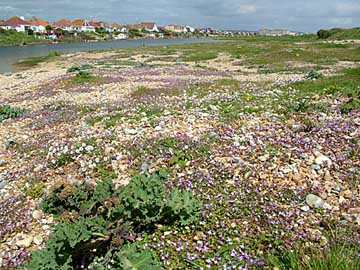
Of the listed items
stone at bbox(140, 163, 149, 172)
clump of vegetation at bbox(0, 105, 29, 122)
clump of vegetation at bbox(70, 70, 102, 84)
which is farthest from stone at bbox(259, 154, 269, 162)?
clump of vegetation at bbox(70, 70, 102, 84)

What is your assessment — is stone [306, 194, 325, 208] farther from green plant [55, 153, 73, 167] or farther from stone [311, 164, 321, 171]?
green plant [55, 153, 73, 167]

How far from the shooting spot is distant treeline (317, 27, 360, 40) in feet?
253

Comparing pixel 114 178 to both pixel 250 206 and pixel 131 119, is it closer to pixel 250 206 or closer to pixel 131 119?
pixel 250 206

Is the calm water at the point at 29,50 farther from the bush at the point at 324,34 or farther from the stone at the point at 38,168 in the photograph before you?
the bush at the point at 324,34

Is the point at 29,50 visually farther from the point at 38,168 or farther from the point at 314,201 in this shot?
the point at 314,201

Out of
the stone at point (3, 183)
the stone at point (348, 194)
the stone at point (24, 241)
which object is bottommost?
the stone at point (24, 241)

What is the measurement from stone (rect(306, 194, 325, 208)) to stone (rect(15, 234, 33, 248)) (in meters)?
4.46

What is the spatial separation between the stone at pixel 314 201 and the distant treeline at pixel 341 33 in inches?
3207

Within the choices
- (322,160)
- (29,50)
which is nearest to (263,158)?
(322,160)

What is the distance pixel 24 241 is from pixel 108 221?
1.57 m

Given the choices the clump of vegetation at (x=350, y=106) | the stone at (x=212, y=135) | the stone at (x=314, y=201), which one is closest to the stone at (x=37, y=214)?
the stone at (x=212, y=135)

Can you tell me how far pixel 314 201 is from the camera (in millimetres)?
5340

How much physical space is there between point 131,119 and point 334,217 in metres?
6.93

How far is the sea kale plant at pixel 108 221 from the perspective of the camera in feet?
13.0
